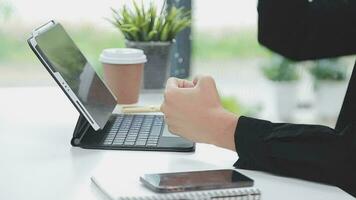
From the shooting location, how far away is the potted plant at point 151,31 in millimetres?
1658

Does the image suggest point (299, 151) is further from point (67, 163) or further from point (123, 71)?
point (123, 71)

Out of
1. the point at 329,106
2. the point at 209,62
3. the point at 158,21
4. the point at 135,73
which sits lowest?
the point at 329,106

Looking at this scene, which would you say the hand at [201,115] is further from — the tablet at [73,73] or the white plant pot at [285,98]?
the white plant pot at [285,98]

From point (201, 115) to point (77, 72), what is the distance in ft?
1.05

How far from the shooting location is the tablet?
107 centimetres

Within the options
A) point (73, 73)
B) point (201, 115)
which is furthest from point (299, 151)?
point (73, 73)

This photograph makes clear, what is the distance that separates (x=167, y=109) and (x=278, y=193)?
0.28m

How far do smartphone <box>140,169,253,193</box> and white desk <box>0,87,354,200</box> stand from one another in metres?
0.07

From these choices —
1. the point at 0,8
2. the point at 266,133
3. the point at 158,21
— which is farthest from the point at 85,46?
the point at 266,133

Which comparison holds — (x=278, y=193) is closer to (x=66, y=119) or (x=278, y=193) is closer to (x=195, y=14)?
(x=66, y=119)

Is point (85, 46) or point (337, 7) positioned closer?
point (337, 7)

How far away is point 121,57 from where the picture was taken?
1.52 m

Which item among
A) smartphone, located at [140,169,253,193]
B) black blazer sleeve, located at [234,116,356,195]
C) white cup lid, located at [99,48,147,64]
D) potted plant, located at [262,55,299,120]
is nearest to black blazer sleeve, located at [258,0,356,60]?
white cup lid, located at [99,48,147,64]

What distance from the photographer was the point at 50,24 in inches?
49.3
